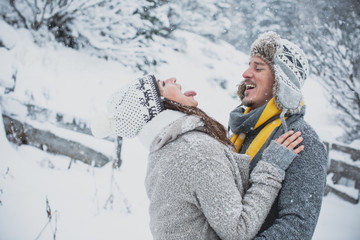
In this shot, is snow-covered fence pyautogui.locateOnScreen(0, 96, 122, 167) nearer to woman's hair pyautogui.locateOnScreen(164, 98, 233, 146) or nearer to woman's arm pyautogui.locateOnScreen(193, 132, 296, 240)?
woman's hair pyautogui.locateOnScreen(164, 98, 233, 146)

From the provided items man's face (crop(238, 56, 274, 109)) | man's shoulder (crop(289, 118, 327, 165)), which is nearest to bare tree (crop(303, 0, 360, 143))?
man's face (crop(238, 56, 274, 109))

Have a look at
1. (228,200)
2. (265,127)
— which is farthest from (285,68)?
(228,200)

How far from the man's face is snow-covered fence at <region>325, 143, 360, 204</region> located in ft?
14.9

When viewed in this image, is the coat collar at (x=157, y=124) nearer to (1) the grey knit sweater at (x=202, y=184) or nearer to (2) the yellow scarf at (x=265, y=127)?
(1) the grey knit sweater at (x=202, y=184)

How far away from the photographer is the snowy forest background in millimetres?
2992

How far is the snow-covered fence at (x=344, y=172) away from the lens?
4945 mm

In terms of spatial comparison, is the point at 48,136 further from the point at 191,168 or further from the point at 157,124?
the point at 191,168

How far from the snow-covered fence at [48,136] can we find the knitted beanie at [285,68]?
9.32 ft

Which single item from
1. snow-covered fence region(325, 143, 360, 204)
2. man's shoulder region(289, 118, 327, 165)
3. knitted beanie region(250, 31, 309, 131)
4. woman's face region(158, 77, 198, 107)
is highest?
knitted beanie region(250, 31, 309, 131)

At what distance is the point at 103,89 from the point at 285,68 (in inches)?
244

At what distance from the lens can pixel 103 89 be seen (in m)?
6.92

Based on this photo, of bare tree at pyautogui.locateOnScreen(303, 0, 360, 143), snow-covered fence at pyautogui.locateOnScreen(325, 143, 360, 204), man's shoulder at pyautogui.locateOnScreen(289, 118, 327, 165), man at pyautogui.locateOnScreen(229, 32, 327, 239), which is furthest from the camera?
bare tree at pyautogui.locateOnScreen(303, 0, 360, 143)

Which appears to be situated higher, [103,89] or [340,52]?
[340,52]

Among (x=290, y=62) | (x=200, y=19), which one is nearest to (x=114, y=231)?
(x=290, y=62)
